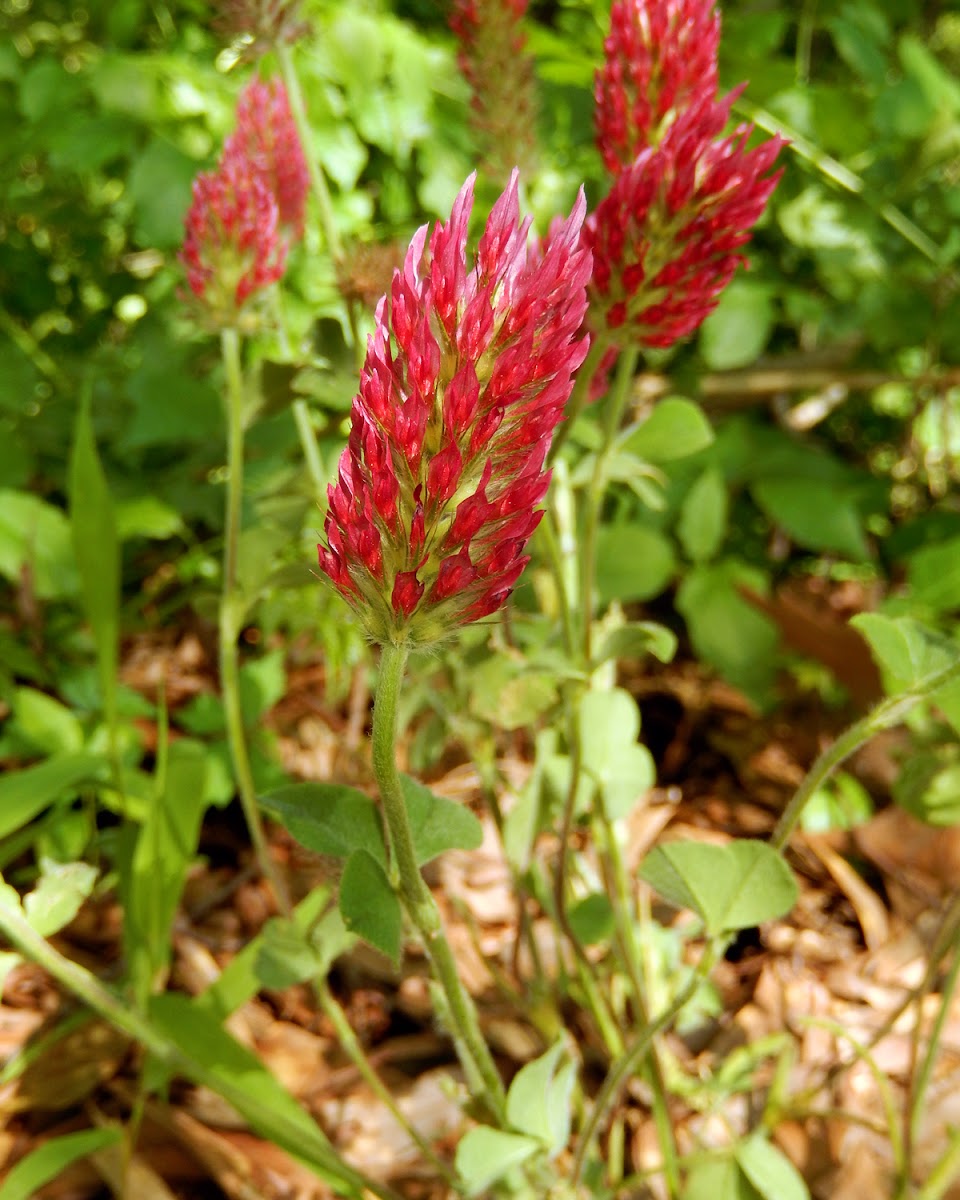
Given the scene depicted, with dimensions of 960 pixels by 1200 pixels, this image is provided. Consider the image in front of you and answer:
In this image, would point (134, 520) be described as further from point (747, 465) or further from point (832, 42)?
point (832, 42)

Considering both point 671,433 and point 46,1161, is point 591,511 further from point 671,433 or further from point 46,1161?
point 46,1161

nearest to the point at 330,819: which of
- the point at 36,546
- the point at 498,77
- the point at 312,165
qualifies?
the point at 312,165

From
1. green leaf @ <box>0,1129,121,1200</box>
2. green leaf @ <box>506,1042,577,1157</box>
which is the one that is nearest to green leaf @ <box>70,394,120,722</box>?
green leaf @ <box>0,1129,121,1200</box>

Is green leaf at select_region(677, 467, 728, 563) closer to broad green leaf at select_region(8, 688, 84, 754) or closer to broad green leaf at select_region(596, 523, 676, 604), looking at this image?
broad green leaf at select_region(596, 523, 676, 604)

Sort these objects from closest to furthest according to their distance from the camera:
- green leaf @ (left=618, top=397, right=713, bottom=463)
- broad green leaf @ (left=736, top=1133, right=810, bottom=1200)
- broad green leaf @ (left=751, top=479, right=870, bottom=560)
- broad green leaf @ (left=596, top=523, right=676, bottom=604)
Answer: broad green leaf @ (left=736, top=1133, right=810, bottom=1200)
green leaf @ (left=618, top=397, right=713, bottom=463)
broad green leaf @ (left=596, top=523, right=676, bottom=604)
broad green leaf @ (left=751, top=479, right=870, bottom=560)

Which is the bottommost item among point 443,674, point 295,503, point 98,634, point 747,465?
point 747,465

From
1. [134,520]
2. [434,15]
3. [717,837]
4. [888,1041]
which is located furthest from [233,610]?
[434,15]
